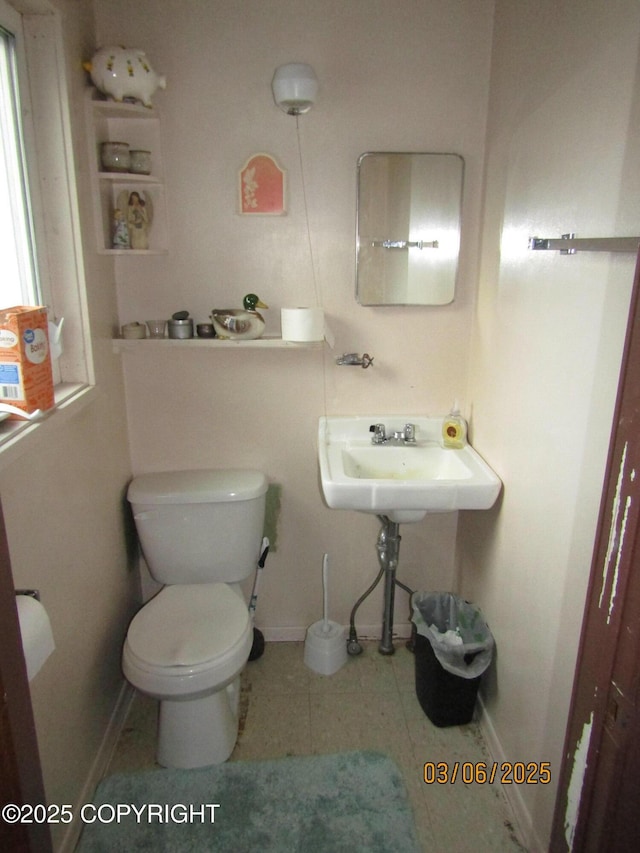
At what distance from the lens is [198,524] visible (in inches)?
74.9

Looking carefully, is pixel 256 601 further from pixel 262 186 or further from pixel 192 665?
pixel 262 186

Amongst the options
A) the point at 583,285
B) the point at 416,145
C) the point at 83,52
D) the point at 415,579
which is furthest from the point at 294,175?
the point at 415,579

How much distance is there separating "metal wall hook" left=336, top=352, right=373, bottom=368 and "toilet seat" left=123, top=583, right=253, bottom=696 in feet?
2.87

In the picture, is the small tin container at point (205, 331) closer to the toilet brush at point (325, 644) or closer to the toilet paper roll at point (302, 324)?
the toilet paper roll at point (302, 324)

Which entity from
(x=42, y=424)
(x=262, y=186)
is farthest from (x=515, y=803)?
(x=262, y=186)

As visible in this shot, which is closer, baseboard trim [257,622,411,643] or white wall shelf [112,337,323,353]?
white wall shelf [112,337,323,353]

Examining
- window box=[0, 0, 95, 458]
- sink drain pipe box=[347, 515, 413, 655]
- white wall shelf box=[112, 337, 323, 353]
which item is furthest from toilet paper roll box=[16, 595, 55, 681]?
sink drain pipe box=[347, 515, 413, 655]

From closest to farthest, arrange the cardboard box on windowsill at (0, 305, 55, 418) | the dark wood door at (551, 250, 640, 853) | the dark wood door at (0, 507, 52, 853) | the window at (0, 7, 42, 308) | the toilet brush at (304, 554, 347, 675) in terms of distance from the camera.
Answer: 1. the dark wood door at (0, 507, 52, 853)
2. the dark wood door at (551, 250, 640, 853)
3. the cardboard box on windowsill at (0, 305, 55, 418)
4. the window at (0, 7, 42, 308)
5. the toilet brush at (304, 554, 347, 675)

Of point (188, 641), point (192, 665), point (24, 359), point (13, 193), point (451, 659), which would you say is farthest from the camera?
point (451, 659)

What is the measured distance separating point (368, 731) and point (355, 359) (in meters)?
1.24

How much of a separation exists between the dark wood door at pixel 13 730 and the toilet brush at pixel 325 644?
1.39 meters

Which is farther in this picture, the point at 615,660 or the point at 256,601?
the point at 256,601

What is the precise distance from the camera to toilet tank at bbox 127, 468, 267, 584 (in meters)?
1.88
